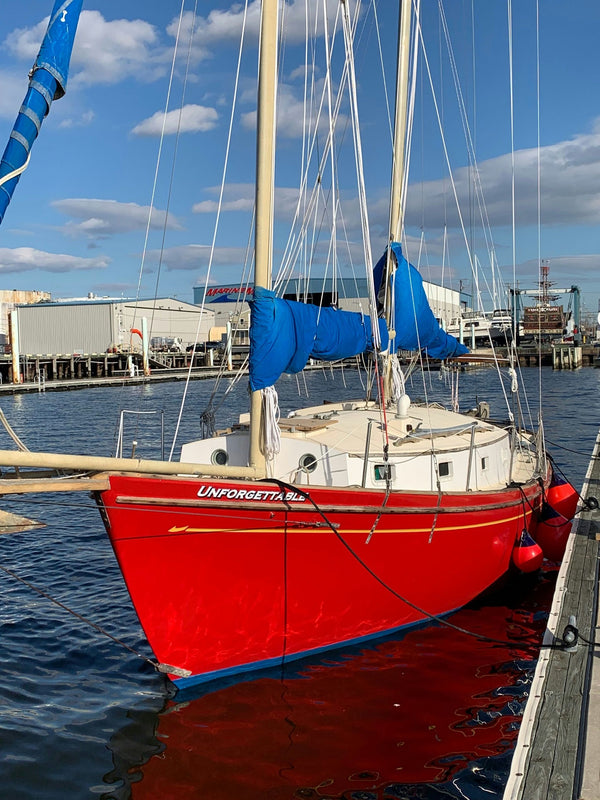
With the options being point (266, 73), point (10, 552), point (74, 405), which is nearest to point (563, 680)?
point (266, 73)

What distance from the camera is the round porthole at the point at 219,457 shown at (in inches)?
436

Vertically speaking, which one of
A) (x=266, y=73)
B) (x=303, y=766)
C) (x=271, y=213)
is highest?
(x=266, y=73)

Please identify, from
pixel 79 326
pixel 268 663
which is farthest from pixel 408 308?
pixel 79 326

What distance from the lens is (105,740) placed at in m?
8.55

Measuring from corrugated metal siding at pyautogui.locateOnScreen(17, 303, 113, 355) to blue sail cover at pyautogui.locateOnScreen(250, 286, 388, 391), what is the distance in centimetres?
7774

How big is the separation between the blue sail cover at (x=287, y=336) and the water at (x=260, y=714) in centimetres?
284

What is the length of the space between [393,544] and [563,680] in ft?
9.32

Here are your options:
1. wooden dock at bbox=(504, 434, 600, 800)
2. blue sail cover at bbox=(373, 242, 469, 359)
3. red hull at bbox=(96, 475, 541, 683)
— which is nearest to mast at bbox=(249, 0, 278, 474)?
red hull at bbox=(96, 475, 541, 683)

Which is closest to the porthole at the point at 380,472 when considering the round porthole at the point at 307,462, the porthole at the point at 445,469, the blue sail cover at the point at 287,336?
the round porthole at the point at 307,462

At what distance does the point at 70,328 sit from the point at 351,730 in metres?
82.9

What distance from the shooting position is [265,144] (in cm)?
905

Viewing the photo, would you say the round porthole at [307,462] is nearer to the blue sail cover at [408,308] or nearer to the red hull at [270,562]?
the red hull at [270,562]

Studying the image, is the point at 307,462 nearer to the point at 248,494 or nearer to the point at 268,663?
the point at 248,494

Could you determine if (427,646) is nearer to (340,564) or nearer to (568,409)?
(340,564)
